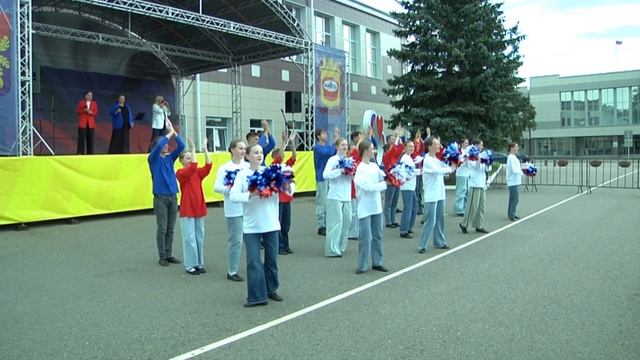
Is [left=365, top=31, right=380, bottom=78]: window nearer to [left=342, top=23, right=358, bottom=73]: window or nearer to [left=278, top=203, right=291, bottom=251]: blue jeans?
[left=342, top=23, right=358, bottom=73]: window

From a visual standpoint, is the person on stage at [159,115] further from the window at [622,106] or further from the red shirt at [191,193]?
the window at [622,106]

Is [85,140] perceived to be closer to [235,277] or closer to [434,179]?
[235,277]

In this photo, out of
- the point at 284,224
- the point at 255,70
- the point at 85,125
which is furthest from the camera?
the point at 255,70

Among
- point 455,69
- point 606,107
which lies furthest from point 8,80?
point 606,107

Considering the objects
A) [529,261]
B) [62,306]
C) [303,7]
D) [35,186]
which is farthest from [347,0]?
[62,306]

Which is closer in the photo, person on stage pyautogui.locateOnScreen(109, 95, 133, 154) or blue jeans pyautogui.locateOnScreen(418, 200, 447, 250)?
blue jeans pyautogui.locateOnScreen(418, 200, 447, 250)

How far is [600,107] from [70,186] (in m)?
78.6

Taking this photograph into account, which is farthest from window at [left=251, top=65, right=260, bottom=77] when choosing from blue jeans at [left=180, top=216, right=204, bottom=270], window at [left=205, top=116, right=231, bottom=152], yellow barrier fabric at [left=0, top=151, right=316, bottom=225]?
blue jeans at [left=180, top=216, right=204, bottom=270]

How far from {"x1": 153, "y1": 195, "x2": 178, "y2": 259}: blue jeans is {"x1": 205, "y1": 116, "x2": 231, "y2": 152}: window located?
18.2 m

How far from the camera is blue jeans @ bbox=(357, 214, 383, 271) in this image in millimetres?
Result: 7984

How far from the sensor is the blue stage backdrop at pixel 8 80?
42.1 ft

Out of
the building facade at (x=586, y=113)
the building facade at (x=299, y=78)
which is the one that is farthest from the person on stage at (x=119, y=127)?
the building facade at (x=586, y=113)

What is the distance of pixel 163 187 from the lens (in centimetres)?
858

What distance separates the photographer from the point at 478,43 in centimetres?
2312
